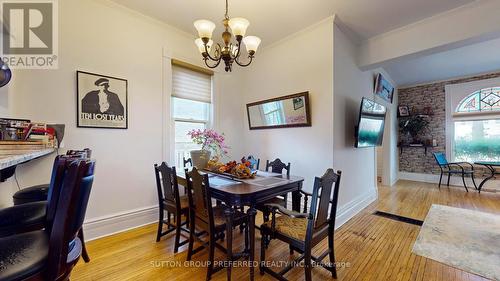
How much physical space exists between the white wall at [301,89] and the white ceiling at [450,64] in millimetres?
2026

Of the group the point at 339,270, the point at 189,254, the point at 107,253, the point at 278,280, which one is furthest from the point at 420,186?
the point at 107,253

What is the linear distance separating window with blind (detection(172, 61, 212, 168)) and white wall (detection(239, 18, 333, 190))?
0.93 meters

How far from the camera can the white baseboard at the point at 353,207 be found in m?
3.01

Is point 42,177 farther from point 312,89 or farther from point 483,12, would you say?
point 483,12

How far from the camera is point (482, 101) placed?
201 inches

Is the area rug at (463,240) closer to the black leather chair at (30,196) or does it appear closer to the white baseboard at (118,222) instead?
the white baseboard at (118,222)

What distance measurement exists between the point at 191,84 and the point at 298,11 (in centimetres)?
192

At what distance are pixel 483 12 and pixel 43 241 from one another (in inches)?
172

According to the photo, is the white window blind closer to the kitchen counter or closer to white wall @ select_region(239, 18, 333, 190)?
white wall @ select_region(239, 18, 333, 190)

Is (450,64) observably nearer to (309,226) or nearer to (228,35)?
(228,35)

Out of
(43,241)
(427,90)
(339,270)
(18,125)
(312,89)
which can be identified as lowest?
(339,270)

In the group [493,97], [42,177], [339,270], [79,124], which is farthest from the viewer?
[493,97]

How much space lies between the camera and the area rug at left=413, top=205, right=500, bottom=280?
6.66 feet

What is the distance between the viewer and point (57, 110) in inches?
87.6
